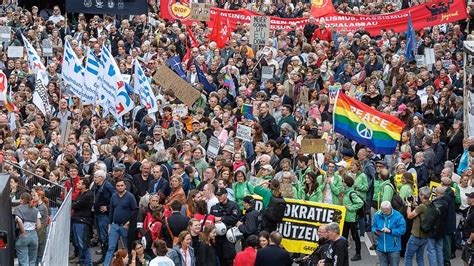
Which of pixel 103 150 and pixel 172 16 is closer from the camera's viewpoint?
pixel 103 150

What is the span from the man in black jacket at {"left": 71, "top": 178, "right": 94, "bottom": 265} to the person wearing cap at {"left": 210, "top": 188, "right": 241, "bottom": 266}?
2.02 meters

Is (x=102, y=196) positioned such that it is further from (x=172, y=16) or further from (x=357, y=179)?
(x=172, y=16)

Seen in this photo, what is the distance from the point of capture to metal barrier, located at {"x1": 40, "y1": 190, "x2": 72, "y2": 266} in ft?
56.6

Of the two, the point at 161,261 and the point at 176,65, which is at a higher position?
the point at 176,65

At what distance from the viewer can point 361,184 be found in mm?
22609

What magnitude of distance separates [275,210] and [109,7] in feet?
55.7

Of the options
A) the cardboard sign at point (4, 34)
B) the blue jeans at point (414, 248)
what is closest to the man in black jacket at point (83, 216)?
the blue jeans at point (414, 248)

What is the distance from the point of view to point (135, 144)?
24.4 metres

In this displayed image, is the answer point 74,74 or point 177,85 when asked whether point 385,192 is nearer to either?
point 177,85

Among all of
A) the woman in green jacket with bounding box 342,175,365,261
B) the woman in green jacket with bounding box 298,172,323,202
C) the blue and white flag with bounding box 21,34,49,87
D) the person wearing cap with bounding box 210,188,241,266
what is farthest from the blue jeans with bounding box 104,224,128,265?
the blue and white flag with bounding box 21,34,49,87

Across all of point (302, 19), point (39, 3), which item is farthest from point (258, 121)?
point (39, 3)

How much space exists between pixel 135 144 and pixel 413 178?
4658mm

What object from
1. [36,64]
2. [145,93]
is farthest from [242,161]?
[36,64]

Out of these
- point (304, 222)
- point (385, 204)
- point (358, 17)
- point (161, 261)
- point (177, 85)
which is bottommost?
point (304, 222)
